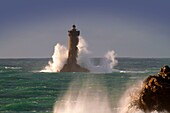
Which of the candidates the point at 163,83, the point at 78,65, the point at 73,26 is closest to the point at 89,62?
the point at 78,65

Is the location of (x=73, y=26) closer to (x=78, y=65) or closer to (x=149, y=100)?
(x=78, y=65)

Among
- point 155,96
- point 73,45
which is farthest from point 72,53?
point 155,96

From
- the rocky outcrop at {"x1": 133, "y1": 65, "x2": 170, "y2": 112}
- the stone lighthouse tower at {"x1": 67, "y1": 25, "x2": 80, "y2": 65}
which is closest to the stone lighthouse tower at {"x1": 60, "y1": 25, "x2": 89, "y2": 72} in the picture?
the stone lighthouse tower at {"x1": 67, "y1": 25, "x2": 80, "y2": 65}

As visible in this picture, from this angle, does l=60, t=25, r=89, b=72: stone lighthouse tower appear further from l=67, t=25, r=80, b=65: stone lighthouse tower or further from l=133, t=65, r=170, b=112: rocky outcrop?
l=133, t=65, r=170, b=112: rocky outcrop

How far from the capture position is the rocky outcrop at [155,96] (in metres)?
12.8

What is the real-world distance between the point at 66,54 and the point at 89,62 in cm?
552

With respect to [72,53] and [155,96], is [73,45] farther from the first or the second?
[155,96]

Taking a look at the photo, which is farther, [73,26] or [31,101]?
[73,26]

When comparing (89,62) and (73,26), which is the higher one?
(73,26)

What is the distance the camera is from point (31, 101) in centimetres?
3466

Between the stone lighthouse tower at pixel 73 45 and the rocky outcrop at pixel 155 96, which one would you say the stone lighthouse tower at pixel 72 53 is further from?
the rocky outcrop at pixel 155 96

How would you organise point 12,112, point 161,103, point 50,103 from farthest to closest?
point 50,103 < point 12,112 < point 161,103

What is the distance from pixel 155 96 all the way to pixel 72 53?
3041 inches

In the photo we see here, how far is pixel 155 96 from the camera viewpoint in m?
12.8
